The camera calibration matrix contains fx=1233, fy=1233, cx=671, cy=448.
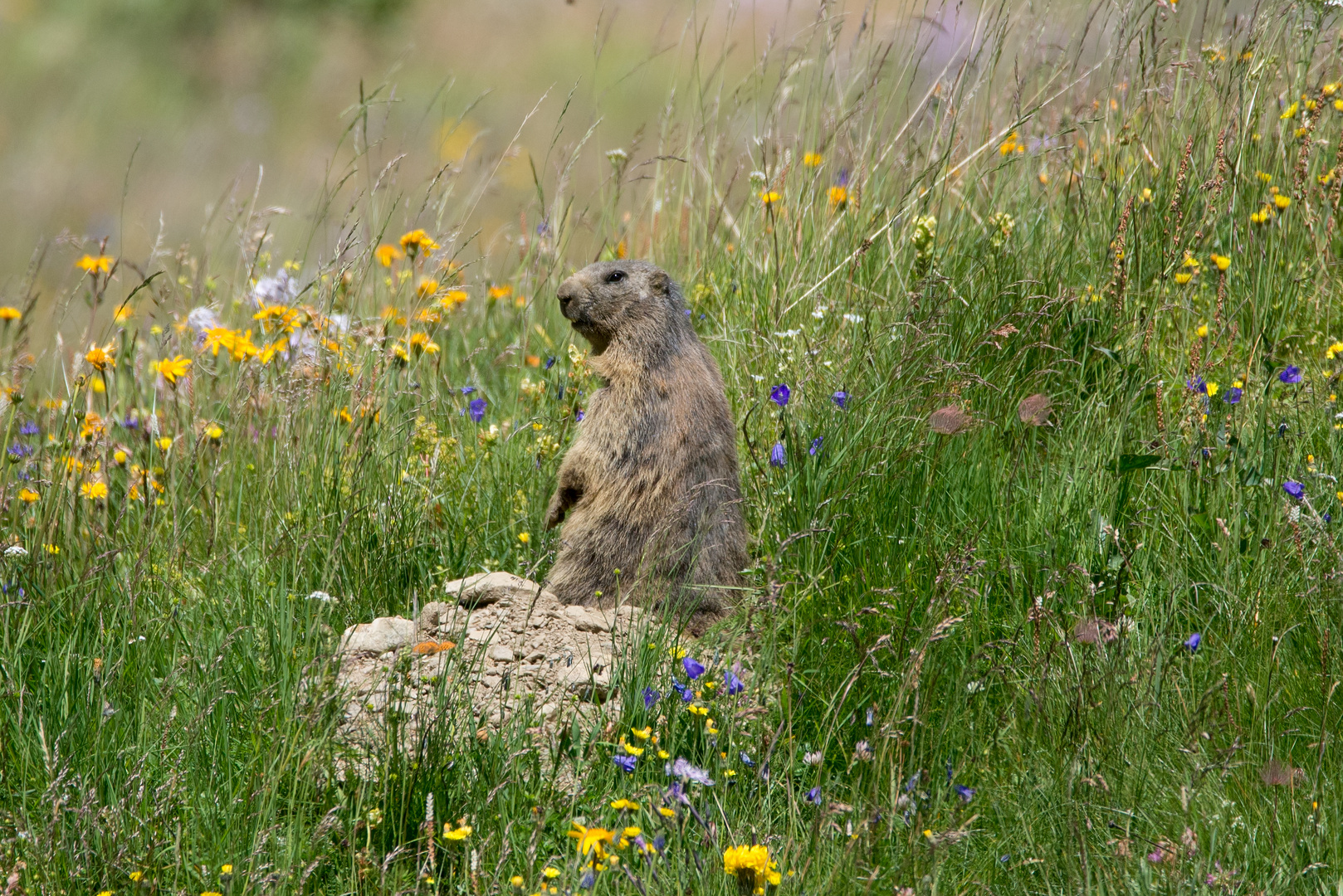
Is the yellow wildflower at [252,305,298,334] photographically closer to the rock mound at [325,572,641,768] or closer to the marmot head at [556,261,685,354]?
the marmot head at [556,261,685,354]

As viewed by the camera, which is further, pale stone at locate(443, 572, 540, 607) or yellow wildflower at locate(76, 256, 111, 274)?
yellow wildflower at locate(76, 256, 111, 274)

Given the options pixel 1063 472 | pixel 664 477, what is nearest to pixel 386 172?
pixel 664 477

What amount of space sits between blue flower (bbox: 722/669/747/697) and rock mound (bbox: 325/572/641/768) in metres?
0.29

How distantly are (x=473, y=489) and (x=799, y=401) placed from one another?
3.87ft

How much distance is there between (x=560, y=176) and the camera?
15.2 ft

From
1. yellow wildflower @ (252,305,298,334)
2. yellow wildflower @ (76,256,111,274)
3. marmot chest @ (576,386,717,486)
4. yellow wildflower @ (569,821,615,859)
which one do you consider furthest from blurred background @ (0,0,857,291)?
yellow wildflower @ (569,821,615,859)

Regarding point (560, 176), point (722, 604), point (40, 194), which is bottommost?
point (40, 194)

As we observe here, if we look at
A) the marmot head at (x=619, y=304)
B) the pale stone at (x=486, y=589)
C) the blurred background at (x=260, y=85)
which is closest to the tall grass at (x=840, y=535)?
the marmot head at (x=619, y=304)

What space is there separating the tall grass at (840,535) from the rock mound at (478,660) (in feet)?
0.35

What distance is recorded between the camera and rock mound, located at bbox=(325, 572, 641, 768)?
112 inches

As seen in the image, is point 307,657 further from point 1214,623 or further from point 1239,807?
point 1214,623

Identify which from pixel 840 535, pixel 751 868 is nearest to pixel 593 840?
pixel 751 868

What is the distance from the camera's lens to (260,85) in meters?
16.6

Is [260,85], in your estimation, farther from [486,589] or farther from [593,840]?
[593,840]
